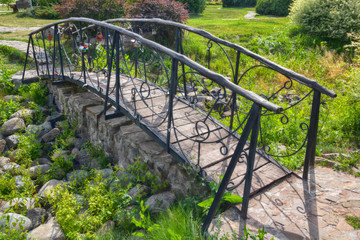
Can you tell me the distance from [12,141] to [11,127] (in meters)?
0.45

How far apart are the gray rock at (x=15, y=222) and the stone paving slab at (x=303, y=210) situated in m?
2.20

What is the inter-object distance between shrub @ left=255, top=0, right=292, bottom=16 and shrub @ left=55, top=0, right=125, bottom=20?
14.8 metres

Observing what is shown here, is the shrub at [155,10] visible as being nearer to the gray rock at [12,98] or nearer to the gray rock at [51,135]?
the gray rock at [12,98]

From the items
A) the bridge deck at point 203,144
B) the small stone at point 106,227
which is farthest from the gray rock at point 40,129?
the small stone at point 106,227

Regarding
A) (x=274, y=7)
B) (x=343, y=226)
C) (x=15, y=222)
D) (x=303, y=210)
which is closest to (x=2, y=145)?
(x=15, y=222)

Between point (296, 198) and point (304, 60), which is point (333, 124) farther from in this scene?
point (304, 60)

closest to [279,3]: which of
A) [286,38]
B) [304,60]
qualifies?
[286,38]

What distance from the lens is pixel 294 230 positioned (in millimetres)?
2621

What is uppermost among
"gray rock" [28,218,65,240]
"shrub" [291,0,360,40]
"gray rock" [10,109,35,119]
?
"shrub" [291,0,360,40]

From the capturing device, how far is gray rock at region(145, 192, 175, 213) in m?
3.35

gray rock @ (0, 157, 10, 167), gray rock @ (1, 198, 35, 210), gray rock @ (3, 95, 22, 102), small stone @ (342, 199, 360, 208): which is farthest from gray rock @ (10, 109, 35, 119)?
small stone @ (342, 199, 360, 208)

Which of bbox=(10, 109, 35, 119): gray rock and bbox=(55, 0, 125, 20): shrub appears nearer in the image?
bbox=(10, 109, 35, 119): gray rock

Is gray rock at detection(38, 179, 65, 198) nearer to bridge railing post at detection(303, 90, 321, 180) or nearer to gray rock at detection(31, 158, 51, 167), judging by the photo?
gray rock at detection(31, 158, 51, 167)

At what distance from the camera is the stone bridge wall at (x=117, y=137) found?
3.65m
